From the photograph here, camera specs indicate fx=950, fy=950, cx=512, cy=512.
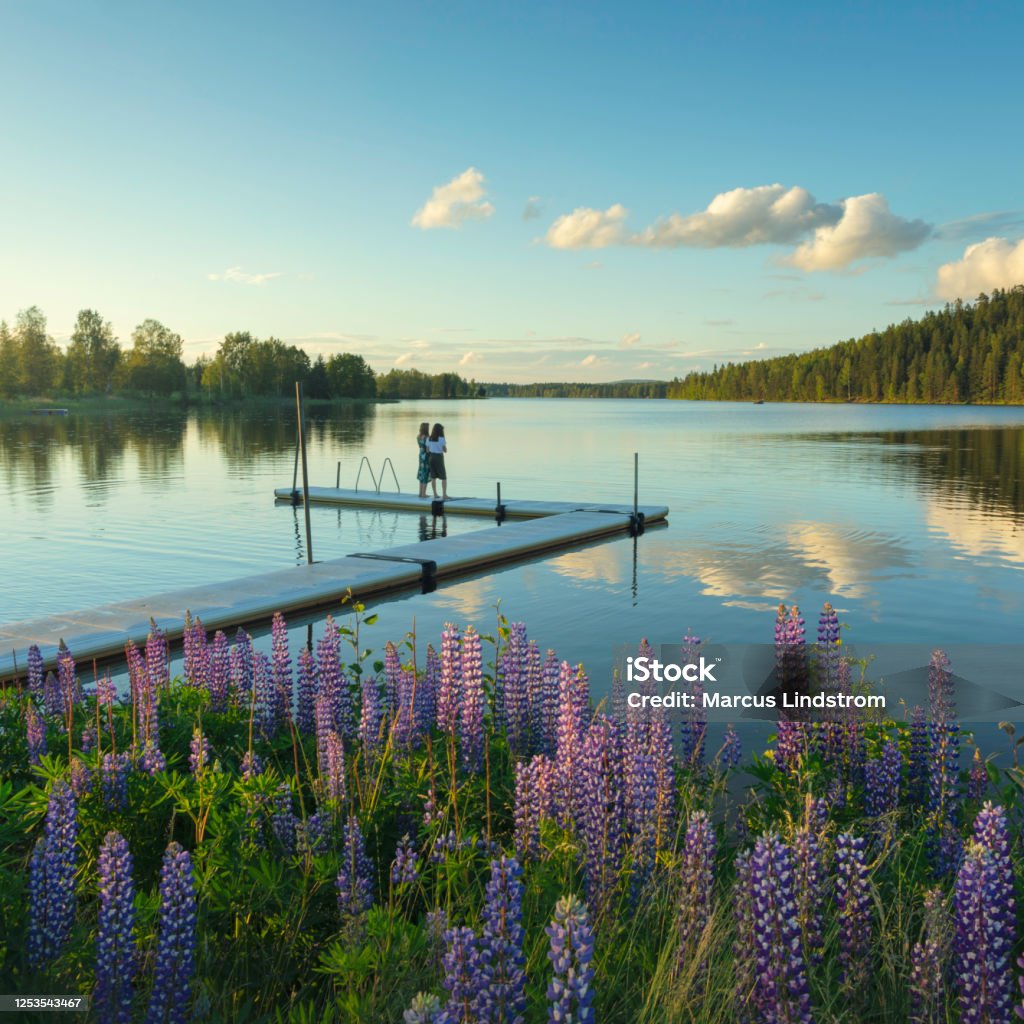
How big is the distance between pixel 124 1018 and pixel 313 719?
12.8 ft

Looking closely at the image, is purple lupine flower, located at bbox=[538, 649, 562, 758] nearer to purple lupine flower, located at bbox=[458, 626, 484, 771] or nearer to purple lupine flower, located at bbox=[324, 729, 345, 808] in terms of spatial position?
purple lupine flower, located at bbox=[458, 626, 484, 771]

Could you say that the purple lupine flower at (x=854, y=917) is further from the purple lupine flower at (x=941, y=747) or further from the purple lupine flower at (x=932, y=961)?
the purple lupine flower at (x=941, y=747)

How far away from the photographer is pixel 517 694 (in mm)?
6281

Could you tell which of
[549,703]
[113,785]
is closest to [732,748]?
[549,703]

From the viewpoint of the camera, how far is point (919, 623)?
52.4 ft

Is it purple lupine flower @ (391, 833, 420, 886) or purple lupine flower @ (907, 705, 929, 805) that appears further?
purple lupine flower @ (907, 705, 929, 805)

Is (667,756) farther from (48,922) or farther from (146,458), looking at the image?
(146,458)

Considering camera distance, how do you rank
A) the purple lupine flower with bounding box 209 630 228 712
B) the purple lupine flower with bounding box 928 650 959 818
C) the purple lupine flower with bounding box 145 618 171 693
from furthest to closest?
the purple lupine flower with bounding box 145 618 171 693 → the purple lupine flower with bounding box 209 630 228 712 → the purple lupine flower with bounding box 928 650 959 818

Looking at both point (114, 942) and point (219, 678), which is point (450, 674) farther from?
point (114, 942)

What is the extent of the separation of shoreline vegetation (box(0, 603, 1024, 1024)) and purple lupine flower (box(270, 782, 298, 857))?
0.05ft

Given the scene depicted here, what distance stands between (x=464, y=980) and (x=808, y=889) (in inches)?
59.0

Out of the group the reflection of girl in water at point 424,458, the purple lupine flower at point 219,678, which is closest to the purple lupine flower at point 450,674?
the purple lupine flower at point 219,678

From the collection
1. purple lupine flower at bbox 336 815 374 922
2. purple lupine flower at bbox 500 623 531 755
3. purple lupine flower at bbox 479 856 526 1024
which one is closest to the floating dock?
purple lupine flower at bbox 500 623 531 755

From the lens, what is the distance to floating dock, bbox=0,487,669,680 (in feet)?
40.9
